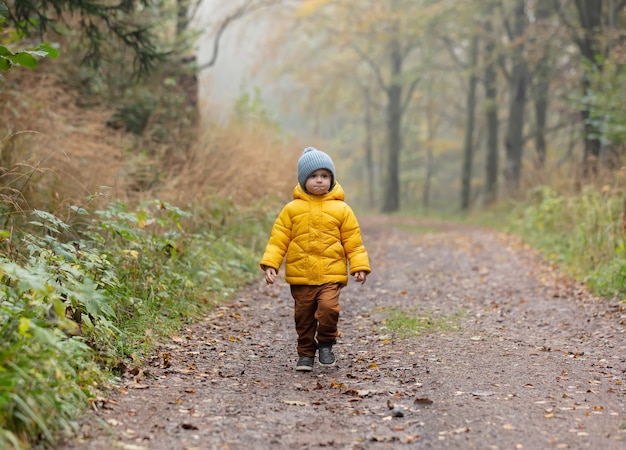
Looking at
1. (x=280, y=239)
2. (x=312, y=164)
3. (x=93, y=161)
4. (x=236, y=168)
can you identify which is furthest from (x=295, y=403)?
(x=236, y=168)

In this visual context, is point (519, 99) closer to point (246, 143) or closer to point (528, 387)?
point (246, 143)

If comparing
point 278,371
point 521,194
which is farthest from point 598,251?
point 521,194

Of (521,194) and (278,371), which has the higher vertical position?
(521,194)

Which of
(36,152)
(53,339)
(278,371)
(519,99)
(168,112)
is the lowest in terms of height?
(278,371)

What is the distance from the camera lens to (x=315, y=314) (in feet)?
18.0

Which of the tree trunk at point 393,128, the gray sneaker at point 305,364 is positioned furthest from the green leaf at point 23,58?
the tree trunk at point 393,128

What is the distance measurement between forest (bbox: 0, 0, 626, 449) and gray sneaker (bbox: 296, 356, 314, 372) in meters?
1.22

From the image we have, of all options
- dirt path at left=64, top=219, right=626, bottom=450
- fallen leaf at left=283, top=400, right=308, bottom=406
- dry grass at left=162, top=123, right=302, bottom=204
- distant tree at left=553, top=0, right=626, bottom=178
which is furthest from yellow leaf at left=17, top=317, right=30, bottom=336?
distant tree at left=553, top=0, right=626, bottom=178

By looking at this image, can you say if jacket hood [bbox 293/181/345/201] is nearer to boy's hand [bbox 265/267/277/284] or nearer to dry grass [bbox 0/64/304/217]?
boy's hand [bbox 265/267/277/284]

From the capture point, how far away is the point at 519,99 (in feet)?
72.5

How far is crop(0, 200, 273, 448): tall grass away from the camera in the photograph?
357 centimetres

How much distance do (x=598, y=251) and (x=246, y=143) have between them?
6555 millimetres

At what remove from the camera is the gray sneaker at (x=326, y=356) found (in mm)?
5590

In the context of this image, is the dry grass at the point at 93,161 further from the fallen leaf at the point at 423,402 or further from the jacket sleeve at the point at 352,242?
A: the fallen leaf at the point at 423,402
